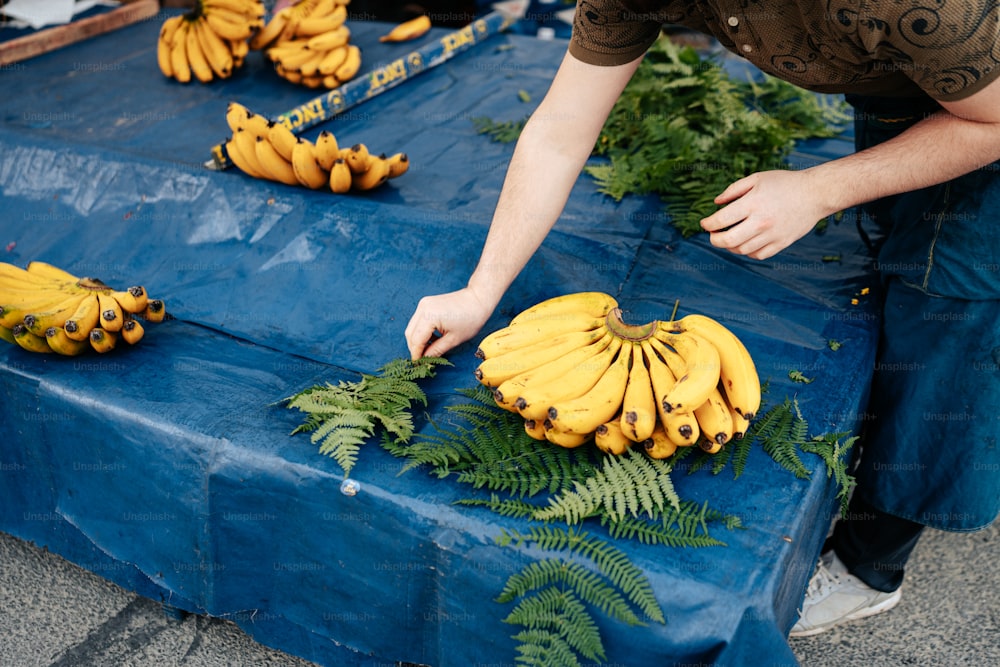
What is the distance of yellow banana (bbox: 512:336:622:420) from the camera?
1680 millimetres

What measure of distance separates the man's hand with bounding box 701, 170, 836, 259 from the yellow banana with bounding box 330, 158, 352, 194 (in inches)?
63.0

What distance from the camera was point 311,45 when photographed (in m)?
3.97

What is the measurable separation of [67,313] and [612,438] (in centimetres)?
163

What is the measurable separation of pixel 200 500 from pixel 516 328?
96 cm

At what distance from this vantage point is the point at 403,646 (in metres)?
1.88

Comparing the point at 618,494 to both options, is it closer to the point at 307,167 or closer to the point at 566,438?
the point at 566,438

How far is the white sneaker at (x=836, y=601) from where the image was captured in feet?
8.18

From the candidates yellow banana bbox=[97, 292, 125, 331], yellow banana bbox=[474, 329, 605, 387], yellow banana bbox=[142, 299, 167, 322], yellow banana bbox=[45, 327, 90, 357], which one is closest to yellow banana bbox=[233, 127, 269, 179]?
yellow banana bbox=[142, 299, 167, 322]

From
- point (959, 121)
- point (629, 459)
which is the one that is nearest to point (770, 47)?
point (959, 121)

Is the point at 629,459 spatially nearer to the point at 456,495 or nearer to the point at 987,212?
the point at 456,495

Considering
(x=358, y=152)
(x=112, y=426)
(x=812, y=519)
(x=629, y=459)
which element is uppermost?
(x=358, y=152)

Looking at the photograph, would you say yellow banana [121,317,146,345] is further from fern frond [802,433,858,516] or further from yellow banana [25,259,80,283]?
fern frond [802,433,858,516]

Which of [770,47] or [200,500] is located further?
[200,500]

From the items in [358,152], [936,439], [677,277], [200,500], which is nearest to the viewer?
[200,500]
